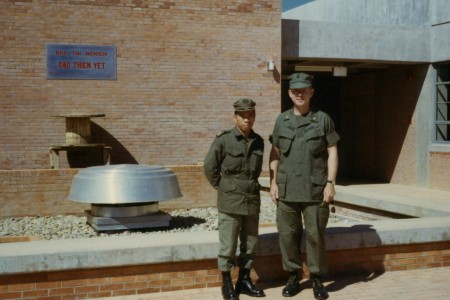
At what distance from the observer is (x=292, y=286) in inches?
206

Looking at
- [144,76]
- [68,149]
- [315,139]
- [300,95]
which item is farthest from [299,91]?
[144,76]

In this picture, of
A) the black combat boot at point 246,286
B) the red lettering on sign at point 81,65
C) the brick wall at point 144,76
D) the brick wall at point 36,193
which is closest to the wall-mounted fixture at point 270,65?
the brick wall at point 144,76

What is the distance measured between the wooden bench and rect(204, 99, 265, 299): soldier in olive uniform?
6.53 metres

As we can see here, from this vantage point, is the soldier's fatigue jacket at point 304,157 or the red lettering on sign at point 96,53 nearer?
the soldier's fatigue jacket at point 304,157

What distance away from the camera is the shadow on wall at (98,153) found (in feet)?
39.5

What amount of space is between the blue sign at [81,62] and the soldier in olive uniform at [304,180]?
7725mm

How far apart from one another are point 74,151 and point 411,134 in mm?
8521

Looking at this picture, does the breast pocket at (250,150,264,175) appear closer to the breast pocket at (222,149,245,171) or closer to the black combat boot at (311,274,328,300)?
the breast pocket at (222,149,245,171)

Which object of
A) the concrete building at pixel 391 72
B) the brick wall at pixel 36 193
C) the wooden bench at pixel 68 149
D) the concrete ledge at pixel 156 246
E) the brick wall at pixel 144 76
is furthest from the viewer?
the concrete building at pixel 391 72

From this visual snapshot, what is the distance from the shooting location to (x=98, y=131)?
12234mm

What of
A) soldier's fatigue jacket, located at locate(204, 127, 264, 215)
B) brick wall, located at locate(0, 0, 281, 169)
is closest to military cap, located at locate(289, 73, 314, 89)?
soldier's fatigue jacket, located at locate(204, 127, 264, 215)

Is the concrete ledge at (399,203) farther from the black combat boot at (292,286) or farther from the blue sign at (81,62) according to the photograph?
the blue sign at (81,62)

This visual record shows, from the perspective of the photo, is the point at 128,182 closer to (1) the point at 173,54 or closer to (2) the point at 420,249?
(2) the point at 420,249

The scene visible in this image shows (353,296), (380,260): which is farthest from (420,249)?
(353,296)
